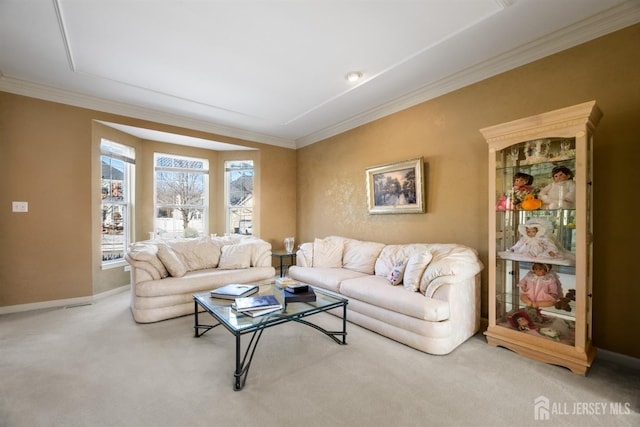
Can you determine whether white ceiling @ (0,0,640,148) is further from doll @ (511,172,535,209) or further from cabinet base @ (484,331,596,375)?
cabinet base @ (484,331,596,375)

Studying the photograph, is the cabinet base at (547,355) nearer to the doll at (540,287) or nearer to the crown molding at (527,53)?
the doll at (540,287)

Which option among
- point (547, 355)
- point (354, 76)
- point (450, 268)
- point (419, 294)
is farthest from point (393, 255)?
point (354, 76)

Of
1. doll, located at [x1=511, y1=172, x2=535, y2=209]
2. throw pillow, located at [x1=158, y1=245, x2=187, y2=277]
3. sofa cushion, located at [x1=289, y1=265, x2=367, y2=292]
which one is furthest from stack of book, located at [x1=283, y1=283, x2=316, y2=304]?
doll, located at [x1=511, y1=172, x2=535, y2=209]

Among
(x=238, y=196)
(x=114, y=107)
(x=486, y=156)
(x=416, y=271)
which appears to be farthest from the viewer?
(x=238, y=196)

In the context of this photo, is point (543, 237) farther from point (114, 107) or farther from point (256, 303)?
point (114, 107)

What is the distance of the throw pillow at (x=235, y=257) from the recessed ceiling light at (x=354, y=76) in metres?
2.62

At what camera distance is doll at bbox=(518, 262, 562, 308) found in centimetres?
224

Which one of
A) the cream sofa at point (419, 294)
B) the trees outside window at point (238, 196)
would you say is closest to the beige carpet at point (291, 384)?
the cream sofa at point (419, 294)

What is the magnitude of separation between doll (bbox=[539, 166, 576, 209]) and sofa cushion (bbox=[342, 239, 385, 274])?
6.07ft

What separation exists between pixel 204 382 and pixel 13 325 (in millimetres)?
2612

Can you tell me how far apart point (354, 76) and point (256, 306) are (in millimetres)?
2626

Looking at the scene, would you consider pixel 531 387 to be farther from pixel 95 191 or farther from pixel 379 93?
pixel 95 191

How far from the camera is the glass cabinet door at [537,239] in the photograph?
2146mm

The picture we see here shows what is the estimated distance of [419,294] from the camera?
2521 millimetres
